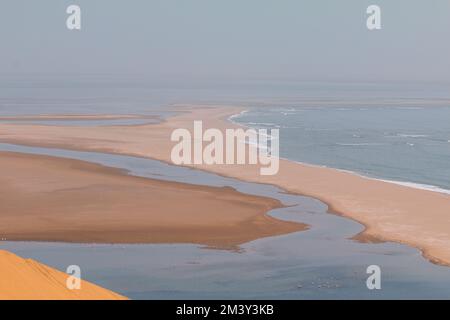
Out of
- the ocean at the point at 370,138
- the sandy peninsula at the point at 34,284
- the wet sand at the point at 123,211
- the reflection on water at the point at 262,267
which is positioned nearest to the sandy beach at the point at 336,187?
the reflection on water at the point at 262,267

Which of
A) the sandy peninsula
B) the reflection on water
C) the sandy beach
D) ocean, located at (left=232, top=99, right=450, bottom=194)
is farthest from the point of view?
ocean, located at (left=232, top=99, right=450, bottom=194)

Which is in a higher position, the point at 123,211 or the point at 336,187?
the point at 123,211

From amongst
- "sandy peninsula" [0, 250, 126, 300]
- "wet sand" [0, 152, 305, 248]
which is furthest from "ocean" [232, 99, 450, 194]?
"sandy peninsula" [0, 250, 126, 300]

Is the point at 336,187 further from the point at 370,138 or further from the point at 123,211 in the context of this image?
the point at 370,138

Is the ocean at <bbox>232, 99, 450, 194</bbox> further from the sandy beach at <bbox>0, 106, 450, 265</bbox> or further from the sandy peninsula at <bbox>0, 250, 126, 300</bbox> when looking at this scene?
the sandy peninsula at <bbox>0, 250, 126, 300</bbox>

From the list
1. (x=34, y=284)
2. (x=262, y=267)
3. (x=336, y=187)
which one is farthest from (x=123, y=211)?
(x=34, y=284)

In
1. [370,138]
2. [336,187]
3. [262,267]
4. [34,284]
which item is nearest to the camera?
[34,284]
